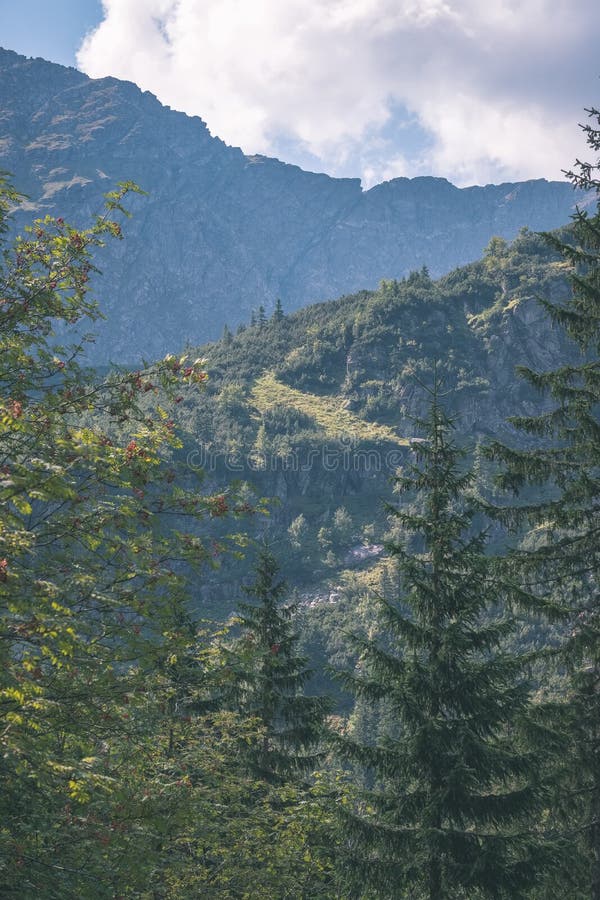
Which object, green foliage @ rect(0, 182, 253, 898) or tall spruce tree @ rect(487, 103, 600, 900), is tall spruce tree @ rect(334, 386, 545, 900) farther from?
green foliage @ rect(0, 182, 253, 898)

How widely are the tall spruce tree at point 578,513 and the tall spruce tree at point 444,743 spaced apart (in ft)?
3.34

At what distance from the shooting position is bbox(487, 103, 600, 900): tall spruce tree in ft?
43.5

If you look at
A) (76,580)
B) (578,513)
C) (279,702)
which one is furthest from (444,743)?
(279,702)

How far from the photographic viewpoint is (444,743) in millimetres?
12781

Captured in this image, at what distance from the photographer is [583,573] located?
13.9 meters

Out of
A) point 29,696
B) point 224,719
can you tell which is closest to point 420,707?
point 224,719

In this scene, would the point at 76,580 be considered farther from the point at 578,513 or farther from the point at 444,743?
the point at 578,513

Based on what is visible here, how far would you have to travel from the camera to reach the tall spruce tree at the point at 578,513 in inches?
523

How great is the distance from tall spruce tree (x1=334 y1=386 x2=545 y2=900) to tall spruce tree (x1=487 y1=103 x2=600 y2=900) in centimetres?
102

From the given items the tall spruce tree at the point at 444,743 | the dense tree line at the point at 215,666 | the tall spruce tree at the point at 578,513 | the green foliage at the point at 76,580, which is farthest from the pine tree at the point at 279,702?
the green foliage at the point at 76,580

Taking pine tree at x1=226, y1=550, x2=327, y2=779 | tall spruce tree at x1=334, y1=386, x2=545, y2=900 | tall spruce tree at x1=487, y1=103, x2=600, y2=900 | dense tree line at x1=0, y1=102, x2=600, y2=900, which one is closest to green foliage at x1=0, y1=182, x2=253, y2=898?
dense tree line at x1=0, y1=102, x2=600, y2=900

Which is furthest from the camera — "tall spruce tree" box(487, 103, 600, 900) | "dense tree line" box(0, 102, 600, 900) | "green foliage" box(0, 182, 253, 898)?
"tall spruce tree" box(487, 103, 600, 900)

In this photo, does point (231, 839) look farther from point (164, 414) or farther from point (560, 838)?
point (164, 414)

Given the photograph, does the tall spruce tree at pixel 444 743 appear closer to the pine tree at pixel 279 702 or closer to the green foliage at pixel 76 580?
the green foliage at pixel 76 580
